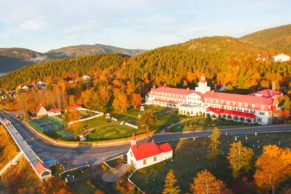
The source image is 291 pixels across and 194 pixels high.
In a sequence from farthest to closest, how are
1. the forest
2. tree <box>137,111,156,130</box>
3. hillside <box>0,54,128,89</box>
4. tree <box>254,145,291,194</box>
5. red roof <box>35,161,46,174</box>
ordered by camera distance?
1. hillside <box>0,54,128,89</box>
2. the forest
3. tree <box>137,111,156,130</box>
4. red roof <box>35,161,46,174</box>
5. tree <box>254,145,291,194</box>

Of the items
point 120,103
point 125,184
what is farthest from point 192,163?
point 120,103

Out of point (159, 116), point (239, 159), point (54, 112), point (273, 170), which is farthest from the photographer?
point (54, 112)

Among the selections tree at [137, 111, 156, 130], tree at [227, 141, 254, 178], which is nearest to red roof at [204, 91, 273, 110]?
tree at [137, 111, 156, 130]

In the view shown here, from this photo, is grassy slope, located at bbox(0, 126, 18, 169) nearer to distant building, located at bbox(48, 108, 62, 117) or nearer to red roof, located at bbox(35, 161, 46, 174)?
red roof, located at bbox(35, 161, 46, 174)

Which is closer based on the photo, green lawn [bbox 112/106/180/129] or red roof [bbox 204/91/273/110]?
red roof [bbox 204/91/273/110]

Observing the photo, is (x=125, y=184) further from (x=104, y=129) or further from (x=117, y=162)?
(x=104, y=129)

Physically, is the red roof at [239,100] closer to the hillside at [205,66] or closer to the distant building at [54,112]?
the hillside at [205,66]

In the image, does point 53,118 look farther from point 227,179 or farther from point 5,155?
point 227,179
